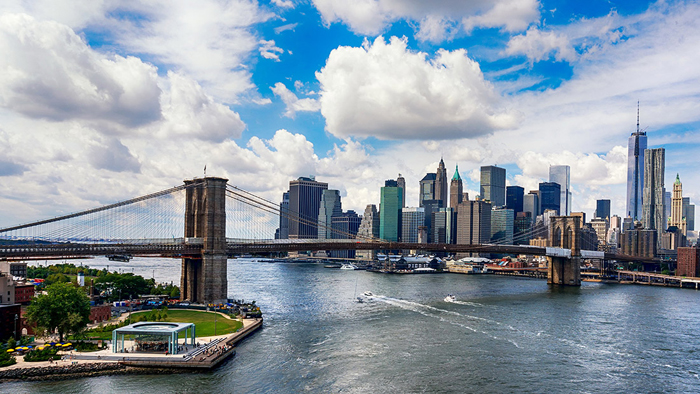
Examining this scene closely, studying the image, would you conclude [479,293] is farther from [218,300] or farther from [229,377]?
[229,377]

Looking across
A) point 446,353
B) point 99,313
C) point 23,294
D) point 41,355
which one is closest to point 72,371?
point 41,355

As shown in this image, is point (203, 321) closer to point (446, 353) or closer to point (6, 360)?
point (6, 360)

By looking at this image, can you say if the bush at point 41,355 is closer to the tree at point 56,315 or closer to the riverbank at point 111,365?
the riverbank at point 111,365

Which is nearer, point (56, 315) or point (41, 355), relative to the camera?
point (41, 355)

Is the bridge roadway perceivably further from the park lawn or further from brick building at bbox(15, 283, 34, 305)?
the park lawn

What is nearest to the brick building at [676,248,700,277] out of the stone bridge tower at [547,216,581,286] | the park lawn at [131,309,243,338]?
the stone bridge tower at [547,216,581,286]

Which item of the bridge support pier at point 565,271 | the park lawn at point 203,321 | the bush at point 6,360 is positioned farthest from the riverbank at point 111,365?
the bridge support pier at point 565,271
